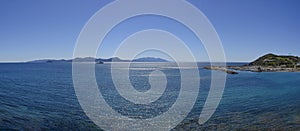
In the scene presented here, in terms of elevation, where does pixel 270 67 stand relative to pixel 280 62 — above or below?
below

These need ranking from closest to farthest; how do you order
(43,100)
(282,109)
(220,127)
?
(220,127) < (282,109) < (43,100)

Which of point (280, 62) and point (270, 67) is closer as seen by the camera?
point (270, 67)

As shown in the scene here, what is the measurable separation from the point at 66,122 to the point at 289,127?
765 inches

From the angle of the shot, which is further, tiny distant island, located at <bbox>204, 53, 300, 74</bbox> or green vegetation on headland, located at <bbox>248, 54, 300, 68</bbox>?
green vegetation on headland, located at <bbox>248, 54, 300, 68</bbox>

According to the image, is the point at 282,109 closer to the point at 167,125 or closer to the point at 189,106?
the point at 189,106

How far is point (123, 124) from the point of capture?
21.3 meters

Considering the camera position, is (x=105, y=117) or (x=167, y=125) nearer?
(x=167, y=125)

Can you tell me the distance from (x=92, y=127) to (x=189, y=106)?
13409mm

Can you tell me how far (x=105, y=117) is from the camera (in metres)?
23.8

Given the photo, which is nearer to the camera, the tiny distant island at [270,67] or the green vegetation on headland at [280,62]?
the tiny distant island at [270,67]

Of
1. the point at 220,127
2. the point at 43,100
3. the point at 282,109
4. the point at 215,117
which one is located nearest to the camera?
the point at 220,127

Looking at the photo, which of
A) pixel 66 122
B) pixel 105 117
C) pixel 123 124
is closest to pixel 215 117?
pixel 123 124

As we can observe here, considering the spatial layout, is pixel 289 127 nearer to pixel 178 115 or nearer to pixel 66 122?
pixel 178 115

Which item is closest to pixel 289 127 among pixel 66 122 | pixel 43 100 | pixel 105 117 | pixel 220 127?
pixel 220 127
